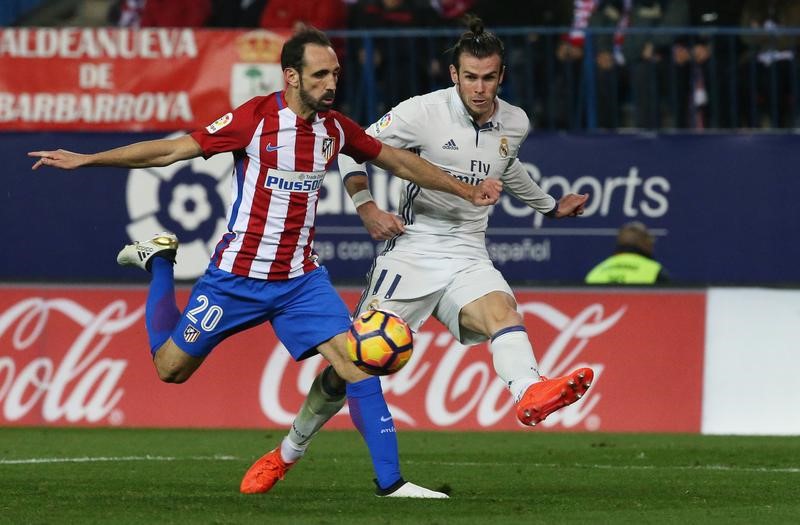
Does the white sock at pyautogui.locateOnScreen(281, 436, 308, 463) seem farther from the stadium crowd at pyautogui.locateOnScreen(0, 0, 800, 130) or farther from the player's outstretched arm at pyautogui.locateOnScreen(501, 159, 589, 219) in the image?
the stadium crowd at pyautogui.locateOnScreen(0, 0, 800, 130)

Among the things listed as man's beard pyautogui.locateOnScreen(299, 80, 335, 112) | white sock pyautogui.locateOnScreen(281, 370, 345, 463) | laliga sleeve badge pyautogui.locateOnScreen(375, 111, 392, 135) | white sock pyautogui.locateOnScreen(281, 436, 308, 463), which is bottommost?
white sock pyautogui.locateOnScreen(281, 436, 308, 463)

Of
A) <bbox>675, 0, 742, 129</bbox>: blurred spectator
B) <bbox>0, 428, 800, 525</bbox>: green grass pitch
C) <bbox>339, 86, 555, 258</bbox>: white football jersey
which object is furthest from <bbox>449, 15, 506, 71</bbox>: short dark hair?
<bbox>675, 0, 742, 129</bbox>: blurred spectator

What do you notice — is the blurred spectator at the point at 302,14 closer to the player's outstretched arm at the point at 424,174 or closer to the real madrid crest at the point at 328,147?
the player's outstretched arm at the point at 424,174

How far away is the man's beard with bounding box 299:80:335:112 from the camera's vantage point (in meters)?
7.84

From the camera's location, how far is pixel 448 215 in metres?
8.81

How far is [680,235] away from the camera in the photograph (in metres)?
15.4

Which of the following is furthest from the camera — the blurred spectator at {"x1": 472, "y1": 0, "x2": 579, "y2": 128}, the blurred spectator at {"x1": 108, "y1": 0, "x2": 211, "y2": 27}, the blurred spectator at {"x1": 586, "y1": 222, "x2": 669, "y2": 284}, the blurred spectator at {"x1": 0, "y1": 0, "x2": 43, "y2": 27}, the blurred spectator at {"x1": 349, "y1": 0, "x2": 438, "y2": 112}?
the blurred spectator at {"x1": 0, "y1": 0, "x2": 43, "y2": 27}

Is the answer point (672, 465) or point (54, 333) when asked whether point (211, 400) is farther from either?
point (672, 465)

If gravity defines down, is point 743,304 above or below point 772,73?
below

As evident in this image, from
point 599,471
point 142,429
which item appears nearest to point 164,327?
point 599,471

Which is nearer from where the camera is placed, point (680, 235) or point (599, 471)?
point (599, 471)

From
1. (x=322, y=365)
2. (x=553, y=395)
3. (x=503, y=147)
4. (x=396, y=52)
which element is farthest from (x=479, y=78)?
(x=396, y=52)

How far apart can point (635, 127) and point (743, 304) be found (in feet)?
11.1

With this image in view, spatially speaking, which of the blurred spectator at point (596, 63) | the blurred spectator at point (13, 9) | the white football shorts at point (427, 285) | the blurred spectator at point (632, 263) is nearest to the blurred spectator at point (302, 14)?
the blurred spectator at point (596, 63)
